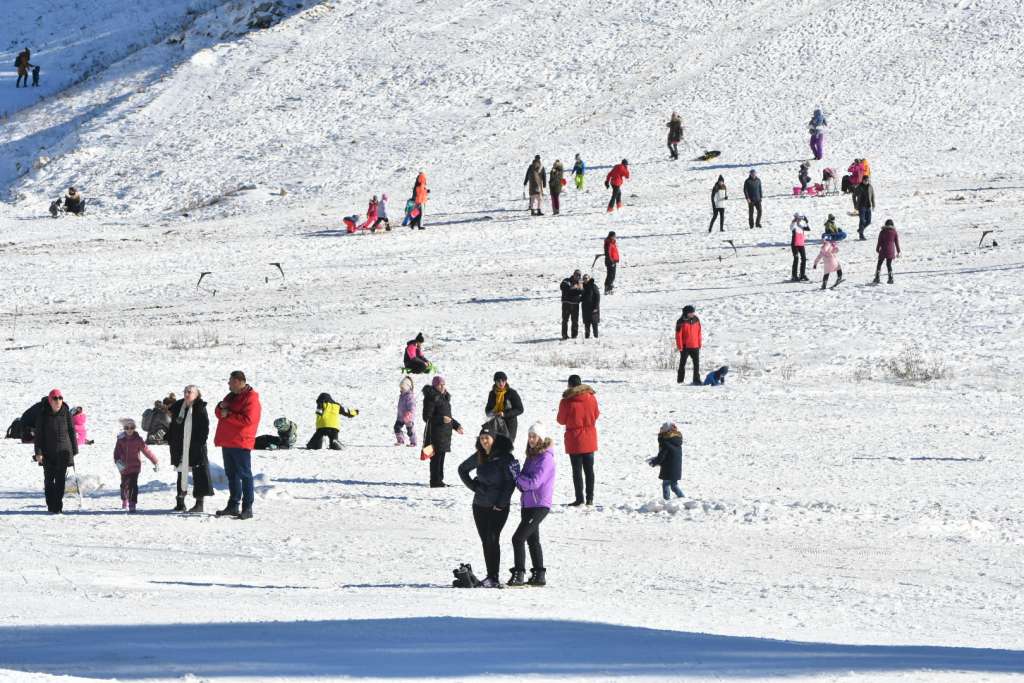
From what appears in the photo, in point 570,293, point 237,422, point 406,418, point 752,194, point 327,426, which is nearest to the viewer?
point 237,422

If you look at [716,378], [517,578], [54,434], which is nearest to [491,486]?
[517,578]

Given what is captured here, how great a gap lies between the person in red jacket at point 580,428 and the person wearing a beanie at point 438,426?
1307 millimetres

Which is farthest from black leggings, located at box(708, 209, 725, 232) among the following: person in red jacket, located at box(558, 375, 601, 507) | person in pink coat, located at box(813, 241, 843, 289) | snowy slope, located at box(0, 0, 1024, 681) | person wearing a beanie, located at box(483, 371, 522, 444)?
person in red jacket, located at box(558, 375, 601, 507)

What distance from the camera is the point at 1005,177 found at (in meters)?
39.2

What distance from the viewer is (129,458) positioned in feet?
44.5

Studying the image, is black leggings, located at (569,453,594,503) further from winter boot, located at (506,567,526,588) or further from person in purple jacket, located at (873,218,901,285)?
person in purple jacket, located at (873,218,901,285)

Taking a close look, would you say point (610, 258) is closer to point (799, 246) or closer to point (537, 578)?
point (799, 246)

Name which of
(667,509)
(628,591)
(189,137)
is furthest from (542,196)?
(628,591)

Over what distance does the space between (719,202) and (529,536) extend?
913 inches

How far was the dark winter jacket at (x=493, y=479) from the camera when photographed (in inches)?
416

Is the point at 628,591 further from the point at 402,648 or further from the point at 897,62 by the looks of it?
the point at 897,62

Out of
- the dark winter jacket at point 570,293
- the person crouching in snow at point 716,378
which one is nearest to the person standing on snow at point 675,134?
the dark winter jacket at point 570,293

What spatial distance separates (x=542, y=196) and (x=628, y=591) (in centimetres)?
2621

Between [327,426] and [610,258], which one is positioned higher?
[610,258]
